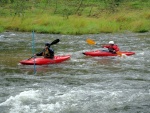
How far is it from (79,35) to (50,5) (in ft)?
46.7

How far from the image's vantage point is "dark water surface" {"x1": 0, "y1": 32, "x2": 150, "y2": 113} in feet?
29.8

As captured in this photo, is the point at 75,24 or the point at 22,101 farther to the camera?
the point at 75,24

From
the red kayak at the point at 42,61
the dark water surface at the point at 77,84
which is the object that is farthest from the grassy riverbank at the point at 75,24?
the red kayak at the point at 42,61

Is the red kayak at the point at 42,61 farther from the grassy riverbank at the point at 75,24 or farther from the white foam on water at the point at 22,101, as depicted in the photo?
the grassy riverbank at the point at 75,24

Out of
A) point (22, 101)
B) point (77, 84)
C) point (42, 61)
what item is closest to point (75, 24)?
point (42, 61)

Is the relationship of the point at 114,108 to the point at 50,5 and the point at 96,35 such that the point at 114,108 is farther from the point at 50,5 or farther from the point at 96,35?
the point at 50,5

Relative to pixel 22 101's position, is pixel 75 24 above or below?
above

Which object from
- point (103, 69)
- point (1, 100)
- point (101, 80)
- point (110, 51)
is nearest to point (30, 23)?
point (110, 51)

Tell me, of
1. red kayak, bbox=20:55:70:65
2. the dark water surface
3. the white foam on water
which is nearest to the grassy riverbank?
the dark water surface

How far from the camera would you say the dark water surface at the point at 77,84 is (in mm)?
9094

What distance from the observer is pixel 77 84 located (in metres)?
11.3

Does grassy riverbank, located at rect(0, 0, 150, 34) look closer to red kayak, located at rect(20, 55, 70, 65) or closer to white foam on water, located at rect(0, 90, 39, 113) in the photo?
red kayak, located at rect(20, 55, 70, 65)

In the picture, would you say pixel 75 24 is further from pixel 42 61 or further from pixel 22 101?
pixel 22 101

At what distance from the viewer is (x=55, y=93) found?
10.2 m
